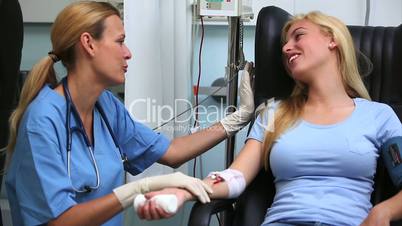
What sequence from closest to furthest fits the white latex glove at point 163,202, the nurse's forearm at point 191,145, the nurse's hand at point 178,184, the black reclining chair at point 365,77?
the white latex glove at point 163,202, the nurse's hand at point 178,184, the black reclining chair at point 365,77, the nurse's forearm at point 191,145

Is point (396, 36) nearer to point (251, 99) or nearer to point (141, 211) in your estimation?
point (251, 99)

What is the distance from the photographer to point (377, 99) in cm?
161

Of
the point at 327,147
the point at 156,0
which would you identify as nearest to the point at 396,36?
the point at 327,147

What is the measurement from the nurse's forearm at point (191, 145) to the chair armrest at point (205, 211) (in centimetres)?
35

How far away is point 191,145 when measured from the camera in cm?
167

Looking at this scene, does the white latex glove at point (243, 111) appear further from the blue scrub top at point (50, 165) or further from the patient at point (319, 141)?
the blue scrub top at point (50, 165)

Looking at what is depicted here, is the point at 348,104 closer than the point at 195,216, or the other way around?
the point at 195,216

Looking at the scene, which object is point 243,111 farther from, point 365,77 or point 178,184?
point 178,184

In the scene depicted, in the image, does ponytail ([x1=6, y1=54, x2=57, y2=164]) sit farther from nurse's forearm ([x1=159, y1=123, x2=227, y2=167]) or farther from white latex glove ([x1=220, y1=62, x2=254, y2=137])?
white latex glove ([x1=220, y1=62, x2=254, y2=137])

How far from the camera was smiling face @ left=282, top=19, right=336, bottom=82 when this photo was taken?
149 cm

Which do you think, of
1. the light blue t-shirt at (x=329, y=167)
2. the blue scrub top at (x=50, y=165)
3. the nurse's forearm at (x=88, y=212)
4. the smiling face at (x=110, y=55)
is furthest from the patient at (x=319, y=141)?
the smiling face at (x=110, y=55)

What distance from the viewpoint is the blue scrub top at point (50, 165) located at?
1.16 metres

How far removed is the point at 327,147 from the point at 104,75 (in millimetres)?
709

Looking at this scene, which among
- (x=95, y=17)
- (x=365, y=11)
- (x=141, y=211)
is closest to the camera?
(x=141, y=211)
